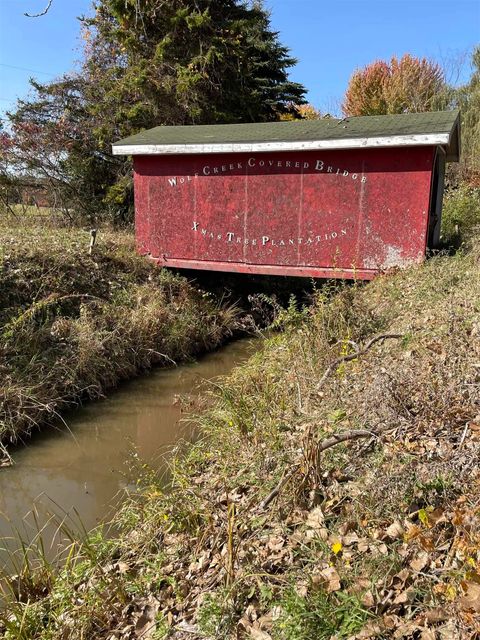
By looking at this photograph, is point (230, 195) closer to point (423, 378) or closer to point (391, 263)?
point (391, 263)

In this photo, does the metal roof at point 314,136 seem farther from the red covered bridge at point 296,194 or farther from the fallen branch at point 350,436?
the fallen branch at point 350,436

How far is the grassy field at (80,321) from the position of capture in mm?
6781

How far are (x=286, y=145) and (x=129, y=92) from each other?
8.47m

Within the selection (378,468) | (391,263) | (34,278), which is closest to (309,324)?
(391,263)

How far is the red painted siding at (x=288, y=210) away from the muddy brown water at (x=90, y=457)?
8.39 ft

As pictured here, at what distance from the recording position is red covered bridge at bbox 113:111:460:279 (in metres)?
8.07

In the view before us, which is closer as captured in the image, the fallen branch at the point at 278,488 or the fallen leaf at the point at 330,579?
the fallen leaf at the point at 330,579

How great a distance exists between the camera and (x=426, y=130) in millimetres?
7633

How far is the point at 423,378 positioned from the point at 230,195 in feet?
21.4

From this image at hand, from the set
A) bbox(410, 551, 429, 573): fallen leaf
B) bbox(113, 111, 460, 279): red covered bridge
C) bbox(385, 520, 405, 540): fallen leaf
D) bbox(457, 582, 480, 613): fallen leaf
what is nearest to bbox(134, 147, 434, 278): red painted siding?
bbox(113, 111, 460, 279): red covered bridge

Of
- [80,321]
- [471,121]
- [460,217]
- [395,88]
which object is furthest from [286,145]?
[395,88]

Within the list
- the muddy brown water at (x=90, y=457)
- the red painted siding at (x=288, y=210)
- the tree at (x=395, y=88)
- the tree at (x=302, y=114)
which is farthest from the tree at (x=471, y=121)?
the muddy brown water at (x=90, y=457)

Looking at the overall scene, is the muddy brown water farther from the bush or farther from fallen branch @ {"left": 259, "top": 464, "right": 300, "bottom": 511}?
the bush

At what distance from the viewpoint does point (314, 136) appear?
8.36 metres
